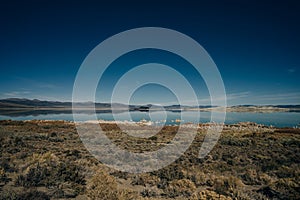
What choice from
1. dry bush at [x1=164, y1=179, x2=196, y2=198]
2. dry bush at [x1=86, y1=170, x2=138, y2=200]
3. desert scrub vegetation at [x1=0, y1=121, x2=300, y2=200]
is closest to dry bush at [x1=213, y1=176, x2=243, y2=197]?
desert scrub vegetation at [x1=0, y1=121, x2=300, y2=200]

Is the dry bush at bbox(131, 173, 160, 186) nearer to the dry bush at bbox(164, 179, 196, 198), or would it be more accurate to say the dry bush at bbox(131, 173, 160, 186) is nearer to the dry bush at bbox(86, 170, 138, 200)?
the dry bush at bbox(164, 179, 196, 198)

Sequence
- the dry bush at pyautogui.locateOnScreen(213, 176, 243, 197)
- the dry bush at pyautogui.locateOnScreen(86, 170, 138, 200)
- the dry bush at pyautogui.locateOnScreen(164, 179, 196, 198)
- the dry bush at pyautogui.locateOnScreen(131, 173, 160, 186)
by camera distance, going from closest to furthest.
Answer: the dry bush at pyautogui.locateOnScreen(86, 170, 138, 200)
the dry bush at pyautogui.locateOnScreen(213, 176, 243, 197)
the dry bush at pyautogui.locateOnScreen(164, 179, 196, 198)
the dry bush at pyautogui.locateOnScreen(131, 173, 160, 186)

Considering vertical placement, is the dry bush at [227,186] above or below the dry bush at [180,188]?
above

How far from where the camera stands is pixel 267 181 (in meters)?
7.13

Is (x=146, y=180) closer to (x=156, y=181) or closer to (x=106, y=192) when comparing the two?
(x=156, y=181)

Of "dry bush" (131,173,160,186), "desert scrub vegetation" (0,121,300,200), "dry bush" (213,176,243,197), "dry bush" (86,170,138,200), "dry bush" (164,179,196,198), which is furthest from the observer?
"dry bush" (131,173,160,186)

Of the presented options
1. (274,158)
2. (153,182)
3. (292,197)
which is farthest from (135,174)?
(274,158)

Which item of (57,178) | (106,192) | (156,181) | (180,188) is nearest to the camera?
(106,192)

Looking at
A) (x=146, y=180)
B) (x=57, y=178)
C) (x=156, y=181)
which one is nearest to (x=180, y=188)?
(x=156, y=181)

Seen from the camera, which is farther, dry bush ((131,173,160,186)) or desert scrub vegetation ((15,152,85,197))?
dry bush ((131,173,160,186))

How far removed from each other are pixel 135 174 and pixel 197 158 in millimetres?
3661

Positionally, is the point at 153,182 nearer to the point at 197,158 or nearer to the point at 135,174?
the point at 135,174

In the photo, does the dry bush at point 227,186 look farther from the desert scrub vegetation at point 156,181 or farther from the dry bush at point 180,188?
the dry bush at point 180,188

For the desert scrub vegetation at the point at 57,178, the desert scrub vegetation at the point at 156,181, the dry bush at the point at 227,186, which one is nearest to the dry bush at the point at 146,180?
the desert scrub vegetation at the point at 156,181
